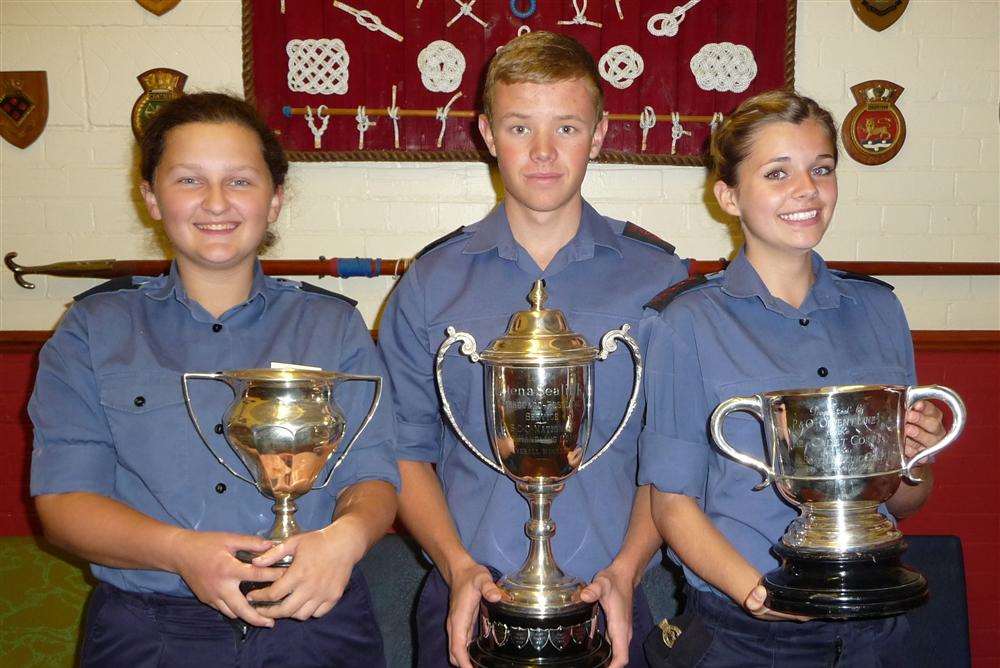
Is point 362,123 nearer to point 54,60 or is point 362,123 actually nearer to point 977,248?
point 54,60

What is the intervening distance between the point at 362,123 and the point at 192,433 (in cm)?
163

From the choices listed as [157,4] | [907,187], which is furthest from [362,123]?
[907,187]

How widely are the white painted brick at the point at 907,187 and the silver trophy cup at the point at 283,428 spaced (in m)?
2.43

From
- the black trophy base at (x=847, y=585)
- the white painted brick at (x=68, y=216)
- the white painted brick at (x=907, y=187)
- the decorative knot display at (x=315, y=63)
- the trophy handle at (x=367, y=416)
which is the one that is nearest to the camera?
the black trophy base at (x=847, y=585)

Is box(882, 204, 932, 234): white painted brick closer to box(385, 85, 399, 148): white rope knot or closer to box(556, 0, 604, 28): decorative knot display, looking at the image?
box(556, 0, 604, 28): decorative knot display

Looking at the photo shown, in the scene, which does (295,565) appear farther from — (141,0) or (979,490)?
(979,490)

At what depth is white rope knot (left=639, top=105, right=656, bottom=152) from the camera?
3.13 meters

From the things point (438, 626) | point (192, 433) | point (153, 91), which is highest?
point (153, 91)

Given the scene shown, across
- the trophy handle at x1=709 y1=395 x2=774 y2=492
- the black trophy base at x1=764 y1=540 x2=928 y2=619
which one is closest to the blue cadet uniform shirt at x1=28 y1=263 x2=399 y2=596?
the trophy handle at x1=709 y1=395 x2=774 y2=492

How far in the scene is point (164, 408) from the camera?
1732mm

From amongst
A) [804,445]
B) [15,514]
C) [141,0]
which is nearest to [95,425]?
[804,445]

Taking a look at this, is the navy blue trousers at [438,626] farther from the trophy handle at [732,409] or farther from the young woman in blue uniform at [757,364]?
the trophy handle at [732,409]

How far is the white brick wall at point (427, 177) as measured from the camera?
123 inches

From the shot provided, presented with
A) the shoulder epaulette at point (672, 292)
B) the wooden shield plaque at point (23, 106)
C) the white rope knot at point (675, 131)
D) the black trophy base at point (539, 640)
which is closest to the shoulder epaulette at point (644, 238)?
the shoulder epaulette at point (672, 292)
